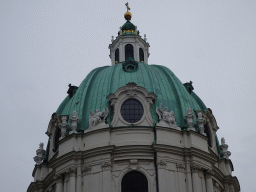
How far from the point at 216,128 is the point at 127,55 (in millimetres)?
10597

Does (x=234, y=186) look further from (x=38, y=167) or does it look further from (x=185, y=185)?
(x=38, y=167)

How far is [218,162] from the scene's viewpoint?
3756 centimetres

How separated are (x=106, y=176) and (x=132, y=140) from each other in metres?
3.10

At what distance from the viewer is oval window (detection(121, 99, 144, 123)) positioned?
34.6 metres

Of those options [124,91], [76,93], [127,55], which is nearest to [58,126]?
[76,93]

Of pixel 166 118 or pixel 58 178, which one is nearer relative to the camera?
pixel 58 178

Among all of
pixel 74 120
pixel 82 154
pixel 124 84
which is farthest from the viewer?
pixel 124 84

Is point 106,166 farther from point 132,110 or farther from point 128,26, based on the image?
point 128,26

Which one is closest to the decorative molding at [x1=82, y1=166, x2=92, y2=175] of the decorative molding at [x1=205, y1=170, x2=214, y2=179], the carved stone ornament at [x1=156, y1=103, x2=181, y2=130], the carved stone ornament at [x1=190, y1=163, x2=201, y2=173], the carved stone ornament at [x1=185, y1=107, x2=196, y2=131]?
the carved stone ornament at [x1=156, y1=103, x2=181, y2=130]

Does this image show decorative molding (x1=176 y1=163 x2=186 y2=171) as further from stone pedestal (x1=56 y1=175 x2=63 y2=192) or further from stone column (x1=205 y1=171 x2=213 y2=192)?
stone pedestal (x1=56 y1=175 x2=63 y2=192)

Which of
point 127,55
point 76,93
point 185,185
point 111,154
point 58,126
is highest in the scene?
point 127,55

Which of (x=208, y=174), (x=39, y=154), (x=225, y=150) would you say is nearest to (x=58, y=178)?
(x=39, y=154)

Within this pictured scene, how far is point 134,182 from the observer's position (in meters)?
32.1

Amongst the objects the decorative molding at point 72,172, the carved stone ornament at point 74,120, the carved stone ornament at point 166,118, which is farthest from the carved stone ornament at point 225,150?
the decorative molding at point 72,172
